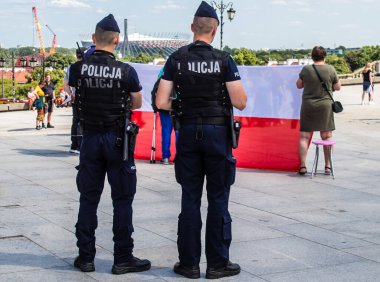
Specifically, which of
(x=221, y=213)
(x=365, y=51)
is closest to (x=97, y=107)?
(x=221, y=213)

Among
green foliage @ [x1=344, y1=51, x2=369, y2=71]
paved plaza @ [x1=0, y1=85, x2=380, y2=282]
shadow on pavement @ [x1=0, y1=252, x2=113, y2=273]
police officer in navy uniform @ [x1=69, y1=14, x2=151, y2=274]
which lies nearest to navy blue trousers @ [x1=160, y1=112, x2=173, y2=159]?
paved plaza @ [x1=0, y1=85, x2=380, y2=282]

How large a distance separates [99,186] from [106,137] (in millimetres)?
415

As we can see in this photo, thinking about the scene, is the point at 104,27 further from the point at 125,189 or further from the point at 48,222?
the point at 48,222

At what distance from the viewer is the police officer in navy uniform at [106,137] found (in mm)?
5738

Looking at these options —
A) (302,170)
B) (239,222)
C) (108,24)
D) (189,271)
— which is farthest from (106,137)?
(302,170)

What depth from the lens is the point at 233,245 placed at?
6699 millimetres

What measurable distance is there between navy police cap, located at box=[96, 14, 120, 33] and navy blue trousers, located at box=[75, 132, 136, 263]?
807mm

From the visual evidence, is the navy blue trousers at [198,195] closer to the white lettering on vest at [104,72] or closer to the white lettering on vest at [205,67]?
the white lettering on vest at [205,67]

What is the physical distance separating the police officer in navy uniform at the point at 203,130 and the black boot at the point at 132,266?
0.89ft

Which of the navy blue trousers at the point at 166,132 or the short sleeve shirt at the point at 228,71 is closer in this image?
the short sleeve shirt at the point at 228,71

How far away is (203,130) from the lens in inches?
222

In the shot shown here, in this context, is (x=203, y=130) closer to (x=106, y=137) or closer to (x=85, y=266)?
(x=106, y=137)

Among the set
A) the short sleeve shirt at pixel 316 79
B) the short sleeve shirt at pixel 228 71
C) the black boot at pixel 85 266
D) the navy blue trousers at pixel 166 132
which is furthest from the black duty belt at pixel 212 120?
the navy blue trousers at pixel 166 132

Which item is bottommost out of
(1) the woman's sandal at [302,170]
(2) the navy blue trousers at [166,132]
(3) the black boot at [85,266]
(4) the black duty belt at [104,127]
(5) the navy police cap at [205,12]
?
(3) the black boot at [85,266]
